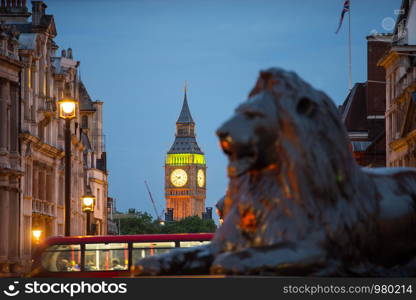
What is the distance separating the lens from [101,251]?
3597 cm

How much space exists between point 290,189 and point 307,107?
0.61 metres

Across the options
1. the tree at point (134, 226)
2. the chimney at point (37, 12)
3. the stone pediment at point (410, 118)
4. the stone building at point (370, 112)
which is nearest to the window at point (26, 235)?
the chimney at point (37, 12)

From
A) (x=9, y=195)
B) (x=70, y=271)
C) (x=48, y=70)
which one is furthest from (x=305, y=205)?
(x=48, y=70)

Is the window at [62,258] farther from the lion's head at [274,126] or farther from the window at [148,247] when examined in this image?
the lion's head at [274,126]

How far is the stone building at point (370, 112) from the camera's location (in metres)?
79.2

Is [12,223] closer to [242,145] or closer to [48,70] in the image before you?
[48,70]

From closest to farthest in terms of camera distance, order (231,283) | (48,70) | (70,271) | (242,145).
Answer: (231,283) → (242,145) → (70,271) → (48,70)

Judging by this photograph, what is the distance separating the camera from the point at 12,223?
61.5 metres

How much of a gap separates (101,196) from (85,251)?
69.4 m

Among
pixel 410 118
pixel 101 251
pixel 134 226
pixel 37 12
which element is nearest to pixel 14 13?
pixel 37 12

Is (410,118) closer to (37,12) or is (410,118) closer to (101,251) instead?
(37,12)

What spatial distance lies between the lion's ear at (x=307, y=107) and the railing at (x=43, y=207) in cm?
5895

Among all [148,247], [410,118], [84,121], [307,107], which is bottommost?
[148,247]

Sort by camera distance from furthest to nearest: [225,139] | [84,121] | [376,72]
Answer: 1. [84,121]
2. [376,72]
3. [225,139]
